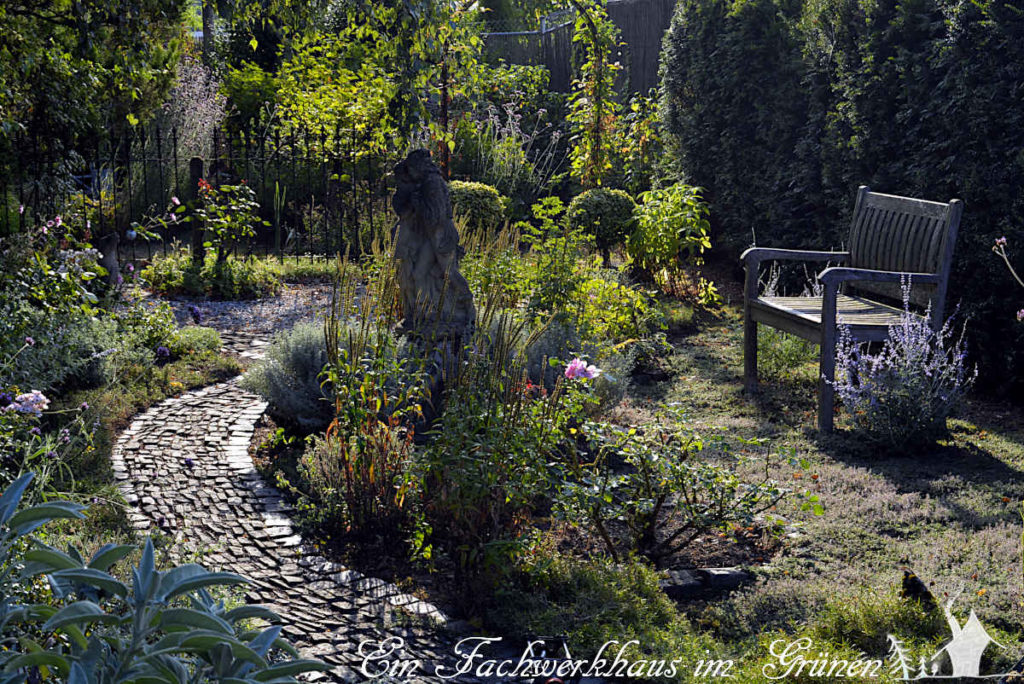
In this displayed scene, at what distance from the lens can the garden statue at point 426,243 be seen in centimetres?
446

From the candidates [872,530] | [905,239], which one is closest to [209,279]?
[905,239]

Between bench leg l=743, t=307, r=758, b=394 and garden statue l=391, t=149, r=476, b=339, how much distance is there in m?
2.07

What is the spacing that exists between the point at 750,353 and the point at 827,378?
98 centimetres

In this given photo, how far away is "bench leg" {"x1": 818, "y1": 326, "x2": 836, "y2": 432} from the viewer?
4.88 meters

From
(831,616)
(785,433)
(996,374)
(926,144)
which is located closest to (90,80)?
(785,433)

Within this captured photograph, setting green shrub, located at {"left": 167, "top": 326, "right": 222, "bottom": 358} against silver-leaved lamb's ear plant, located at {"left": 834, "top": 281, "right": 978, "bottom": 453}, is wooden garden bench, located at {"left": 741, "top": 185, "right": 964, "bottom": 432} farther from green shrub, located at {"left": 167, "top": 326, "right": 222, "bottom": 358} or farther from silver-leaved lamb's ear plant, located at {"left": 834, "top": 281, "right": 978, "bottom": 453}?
green shrub, located at {"left": 167, "top": 326, "right": 222, "bottom": 358}

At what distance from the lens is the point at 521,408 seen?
3.49 meters

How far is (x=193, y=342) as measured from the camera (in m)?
6.00

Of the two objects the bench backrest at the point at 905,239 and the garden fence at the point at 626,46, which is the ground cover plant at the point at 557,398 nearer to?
the bench backrest at the point at 905,239

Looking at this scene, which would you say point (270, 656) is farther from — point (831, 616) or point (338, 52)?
point (338, 52)

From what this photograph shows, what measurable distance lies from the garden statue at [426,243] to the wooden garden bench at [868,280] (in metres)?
1.96

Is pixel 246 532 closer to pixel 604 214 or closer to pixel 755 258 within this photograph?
pixel 755 258

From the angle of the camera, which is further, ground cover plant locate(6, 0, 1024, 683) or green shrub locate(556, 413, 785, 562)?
green shrub locate(556, 413, 785, 562)

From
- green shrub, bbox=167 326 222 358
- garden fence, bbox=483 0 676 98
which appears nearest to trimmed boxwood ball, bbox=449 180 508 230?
green shrub, bbox=167 326 222 358
